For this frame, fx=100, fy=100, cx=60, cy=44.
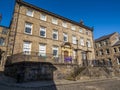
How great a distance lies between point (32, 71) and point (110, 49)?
2877 cm

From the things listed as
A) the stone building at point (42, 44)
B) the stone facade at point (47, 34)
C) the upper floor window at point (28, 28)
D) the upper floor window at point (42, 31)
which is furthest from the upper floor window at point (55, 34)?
the upper floor window at point (28, 28)

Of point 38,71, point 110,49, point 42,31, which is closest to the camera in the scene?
point 38,71

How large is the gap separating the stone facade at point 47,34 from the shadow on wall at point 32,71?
3.23m

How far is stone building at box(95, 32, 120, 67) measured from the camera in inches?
1216

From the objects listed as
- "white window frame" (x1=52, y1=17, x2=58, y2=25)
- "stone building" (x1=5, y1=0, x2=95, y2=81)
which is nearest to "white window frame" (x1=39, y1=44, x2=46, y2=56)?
"stone building" (x1=5, y1=0, x2=95, y2=81)

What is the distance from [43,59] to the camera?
553 inches

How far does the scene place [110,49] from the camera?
3253 centimetres

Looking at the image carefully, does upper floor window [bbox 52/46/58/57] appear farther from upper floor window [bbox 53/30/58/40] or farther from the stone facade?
upper floor window [bbox 53/30/58/40]

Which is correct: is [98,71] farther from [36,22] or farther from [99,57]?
[99,57]

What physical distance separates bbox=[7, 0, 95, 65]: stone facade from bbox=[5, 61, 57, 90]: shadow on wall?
323cm

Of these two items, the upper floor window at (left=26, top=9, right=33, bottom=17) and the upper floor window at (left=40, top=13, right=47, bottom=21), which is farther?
the upper floor window at (left=40, top=13, right=47, bottom=21)

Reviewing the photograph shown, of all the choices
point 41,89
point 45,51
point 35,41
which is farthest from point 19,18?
point 41,89

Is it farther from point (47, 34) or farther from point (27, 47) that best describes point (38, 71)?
point (47, 34)

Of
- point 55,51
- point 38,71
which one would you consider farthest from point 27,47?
point 38,71
